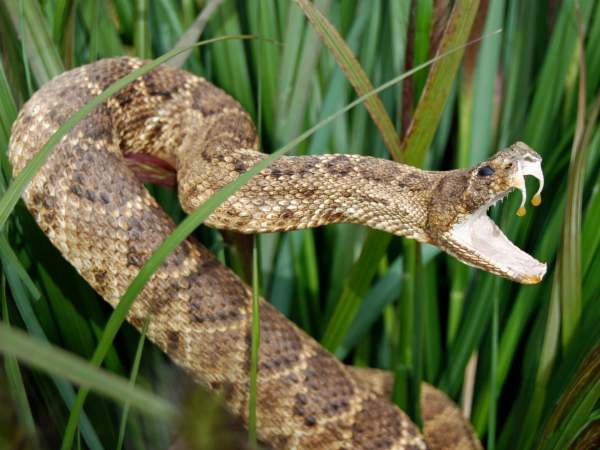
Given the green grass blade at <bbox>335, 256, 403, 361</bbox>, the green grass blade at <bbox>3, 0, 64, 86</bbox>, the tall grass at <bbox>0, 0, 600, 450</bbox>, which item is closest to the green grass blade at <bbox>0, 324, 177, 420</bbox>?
the tall grass at <bbox>0, 0, 600, 450</bbox>

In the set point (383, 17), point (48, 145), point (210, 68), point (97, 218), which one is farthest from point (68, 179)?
point (383, 17)

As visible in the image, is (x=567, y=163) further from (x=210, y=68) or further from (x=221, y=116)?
(x=210, y=68)

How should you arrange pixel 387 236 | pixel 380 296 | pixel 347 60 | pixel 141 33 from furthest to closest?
pixel 380 296 < pixel 141 33 < pixel 387 236 < pixel 347 60

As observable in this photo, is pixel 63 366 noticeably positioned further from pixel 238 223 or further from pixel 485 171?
pixel 485 171

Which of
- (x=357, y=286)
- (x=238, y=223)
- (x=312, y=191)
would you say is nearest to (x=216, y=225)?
(x=238, y=223)

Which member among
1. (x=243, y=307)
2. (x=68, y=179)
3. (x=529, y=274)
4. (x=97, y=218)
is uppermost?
(x=68, y=179)

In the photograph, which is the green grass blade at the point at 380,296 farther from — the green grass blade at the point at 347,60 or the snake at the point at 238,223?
the green grass blade at the point at 347,60
